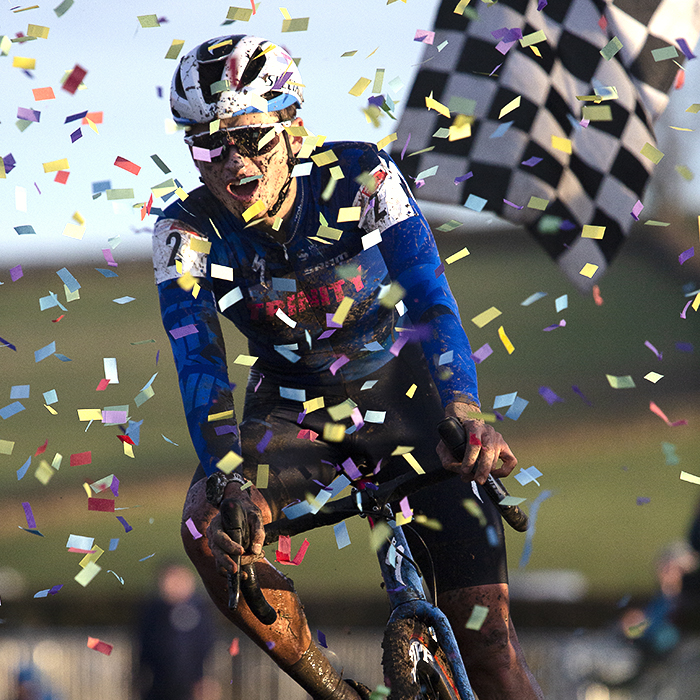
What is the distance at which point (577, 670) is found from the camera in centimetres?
533

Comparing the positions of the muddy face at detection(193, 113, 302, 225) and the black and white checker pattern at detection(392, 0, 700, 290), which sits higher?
the muddy face at detection(193, 113, 302, 225)

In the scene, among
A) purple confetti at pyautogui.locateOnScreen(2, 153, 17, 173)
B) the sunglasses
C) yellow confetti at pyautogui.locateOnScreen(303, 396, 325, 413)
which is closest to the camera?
the sunglasses

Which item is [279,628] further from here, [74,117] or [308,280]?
[74,117]

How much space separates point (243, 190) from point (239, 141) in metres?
Answer: 0.14

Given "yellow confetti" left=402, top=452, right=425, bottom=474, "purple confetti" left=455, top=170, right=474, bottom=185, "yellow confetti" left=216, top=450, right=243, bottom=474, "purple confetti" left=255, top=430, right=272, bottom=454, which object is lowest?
"purple confetti" left=455, top=170, right=474, bottom=185

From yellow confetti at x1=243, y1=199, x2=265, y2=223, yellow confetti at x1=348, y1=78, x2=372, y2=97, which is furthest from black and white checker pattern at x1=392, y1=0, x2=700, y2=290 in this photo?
yellow confetti at x1=243, y1=199, x2=265, y2=223

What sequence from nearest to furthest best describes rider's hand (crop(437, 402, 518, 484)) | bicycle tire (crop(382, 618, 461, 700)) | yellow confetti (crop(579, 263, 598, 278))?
rider's hand (crop(437, 402, 518, 484)), bicycle tire (crop(382, 618, 461, 700)), yellow confetti (crop(579, 263, 598, 278))

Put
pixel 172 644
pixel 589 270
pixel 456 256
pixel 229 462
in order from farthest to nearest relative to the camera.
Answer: pixel 172 644 < pixel 589 270 < pixel 456 256 < pixel 229 462

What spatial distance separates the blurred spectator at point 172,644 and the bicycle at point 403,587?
345 cm

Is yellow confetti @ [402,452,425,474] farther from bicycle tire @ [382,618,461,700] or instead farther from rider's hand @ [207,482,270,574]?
rider's hand @ [207,482,270,574]

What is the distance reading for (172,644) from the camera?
17.7 ft

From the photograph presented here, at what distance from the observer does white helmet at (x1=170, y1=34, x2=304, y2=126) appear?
2.51 meters

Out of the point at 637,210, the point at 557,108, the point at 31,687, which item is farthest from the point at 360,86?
the point at 31,687

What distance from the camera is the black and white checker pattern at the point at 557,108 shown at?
5.45m
